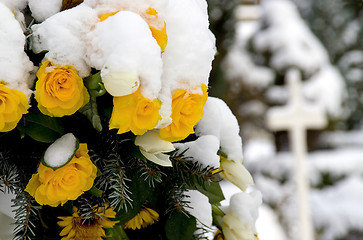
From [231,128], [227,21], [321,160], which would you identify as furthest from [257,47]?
[231,128]

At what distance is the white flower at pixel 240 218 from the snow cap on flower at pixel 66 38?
301mm

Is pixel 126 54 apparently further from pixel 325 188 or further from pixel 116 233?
pixel 325 188

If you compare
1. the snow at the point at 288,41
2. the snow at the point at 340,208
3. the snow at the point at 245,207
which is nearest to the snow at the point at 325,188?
the snow at the point at 340,208

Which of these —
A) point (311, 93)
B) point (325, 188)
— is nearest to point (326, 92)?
point (311, 93)

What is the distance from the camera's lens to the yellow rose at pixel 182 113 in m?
0.54

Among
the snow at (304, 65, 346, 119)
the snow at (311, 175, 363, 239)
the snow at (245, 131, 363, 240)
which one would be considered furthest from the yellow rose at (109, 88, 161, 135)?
the snow at (304, 65, 346, 119)

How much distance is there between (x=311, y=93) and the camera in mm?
5617

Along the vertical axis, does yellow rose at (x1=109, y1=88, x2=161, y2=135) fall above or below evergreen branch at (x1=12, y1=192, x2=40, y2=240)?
above

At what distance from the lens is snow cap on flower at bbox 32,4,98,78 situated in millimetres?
513

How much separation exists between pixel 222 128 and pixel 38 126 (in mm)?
272

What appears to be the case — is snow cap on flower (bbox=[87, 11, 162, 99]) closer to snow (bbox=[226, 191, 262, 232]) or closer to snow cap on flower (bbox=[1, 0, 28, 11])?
snow cap on flower (bbox=[1, 0, 28, 11])

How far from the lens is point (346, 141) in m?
6.28

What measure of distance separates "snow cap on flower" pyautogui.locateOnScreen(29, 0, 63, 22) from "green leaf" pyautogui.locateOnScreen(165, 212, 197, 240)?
293mm

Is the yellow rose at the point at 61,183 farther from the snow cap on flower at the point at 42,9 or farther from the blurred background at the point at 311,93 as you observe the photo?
the blurred background at the point at 311,93
